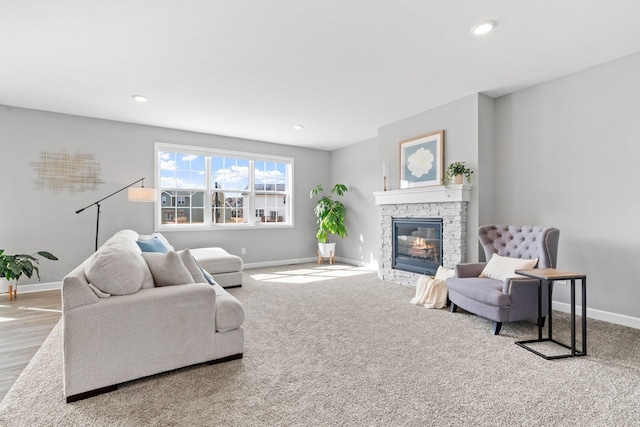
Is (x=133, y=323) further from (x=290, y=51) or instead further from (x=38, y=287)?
(x=38, y=287)

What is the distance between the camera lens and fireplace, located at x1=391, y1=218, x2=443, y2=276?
445cm

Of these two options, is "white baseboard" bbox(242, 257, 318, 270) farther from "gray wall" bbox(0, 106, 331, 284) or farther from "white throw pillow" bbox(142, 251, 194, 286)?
"white throw pillow" bbox(142, 251, 194, 286)

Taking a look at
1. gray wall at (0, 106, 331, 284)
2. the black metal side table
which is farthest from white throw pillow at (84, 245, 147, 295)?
gray wall at (0, 106, 331, 284)

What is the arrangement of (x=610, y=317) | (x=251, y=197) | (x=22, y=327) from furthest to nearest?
1. (x=251, y=197)
2. (x=610, y=317)
3. (x=22, y=327)

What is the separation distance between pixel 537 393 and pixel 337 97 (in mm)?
3600

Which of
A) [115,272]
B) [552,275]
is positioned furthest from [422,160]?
[115,272]

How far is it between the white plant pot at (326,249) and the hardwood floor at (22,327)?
4436 mm

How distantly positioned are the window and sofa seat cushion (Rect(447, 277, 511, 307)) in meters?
4.25

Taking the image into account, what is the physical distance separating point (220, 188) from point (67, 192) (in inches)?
92.7

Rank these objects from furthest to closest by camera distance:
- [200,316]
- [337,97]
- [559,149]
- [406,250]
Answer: [406,250]
[337,97]
[559,149]
[200,316]

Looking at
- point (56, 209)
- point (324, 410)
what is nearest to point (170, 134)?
point (56, 209)

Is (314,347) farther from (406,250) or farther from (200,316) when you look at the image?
(406,250)

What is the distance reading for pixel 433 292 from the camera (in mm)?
3707

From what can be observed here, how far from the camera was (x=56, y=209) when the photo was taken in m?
4.68
